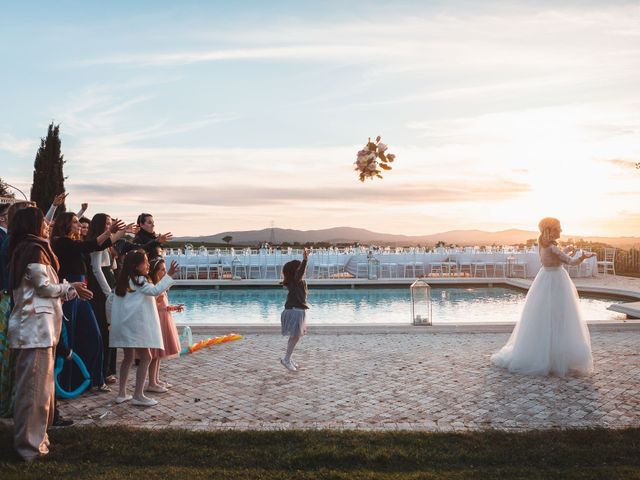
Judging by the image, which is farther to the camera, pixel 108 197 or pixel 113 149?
pixel 108 197

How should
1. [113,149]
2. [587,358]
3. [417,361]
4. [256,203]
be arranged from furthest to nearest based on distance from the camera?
[256,203] → [113,149] → [417,361] → [587,358]

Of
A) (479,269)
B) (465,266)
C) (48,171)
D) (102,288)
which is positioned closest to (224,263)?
(465,266)

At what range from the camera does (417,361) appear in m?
7.09

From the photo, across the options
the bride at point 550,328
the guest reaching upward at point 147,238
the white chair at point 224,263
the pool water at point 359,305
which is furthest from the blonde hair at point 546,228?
the white chair at point 224,263

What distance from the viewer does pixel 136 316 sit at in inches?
204

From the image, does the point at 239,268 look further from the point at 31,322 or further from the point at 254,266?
the point at 31,322

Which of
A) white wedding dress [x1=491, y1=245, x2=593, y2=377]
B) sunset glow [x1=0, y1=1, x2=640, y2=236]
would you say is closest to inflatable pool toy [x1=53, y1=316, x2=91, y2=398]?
sunset glow [x1=0, y1=1, x2=640, y2=236]

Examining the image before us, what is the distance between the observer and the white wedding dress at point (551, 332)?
624 cm

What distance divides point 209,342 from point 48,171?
74.7 feet

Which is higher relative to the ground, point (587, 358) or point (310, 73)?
point (310, 73)

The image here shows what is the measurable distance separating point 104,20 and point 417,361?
9.33 meters

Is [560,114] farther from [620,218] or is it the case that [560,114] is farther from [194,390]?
[194,390]

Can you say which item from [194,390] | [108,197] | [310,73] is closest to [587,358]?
[194,390]

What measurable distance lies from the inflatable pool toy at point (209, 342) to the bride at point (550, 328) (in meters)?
4.29
